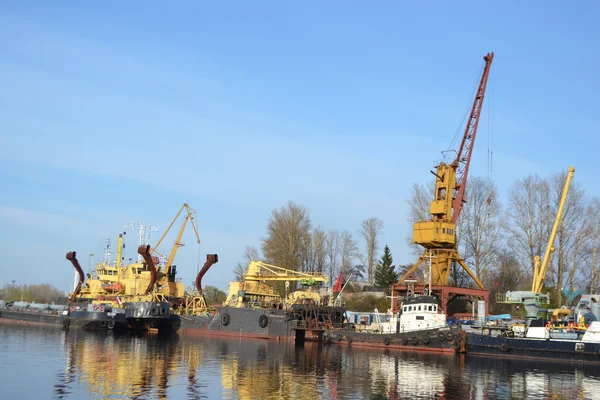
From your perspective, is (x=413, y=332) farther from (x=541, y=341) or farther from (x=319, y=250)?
(x=319, y=250)

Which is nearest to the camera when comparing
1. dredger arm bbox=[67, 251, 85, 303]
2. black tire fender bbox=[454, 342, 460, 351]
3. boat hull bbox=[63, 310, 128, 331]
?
black tire fender bbox=[454, 342, 460, 351]

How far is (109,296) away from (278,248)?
25.8 m

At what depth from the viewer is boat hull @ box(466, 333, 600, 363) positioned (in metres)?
42.6

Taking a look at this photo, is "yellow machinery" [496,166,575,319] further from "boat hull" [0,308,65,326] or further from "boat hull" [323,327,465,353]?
"boat hull" [0,308,65,326]

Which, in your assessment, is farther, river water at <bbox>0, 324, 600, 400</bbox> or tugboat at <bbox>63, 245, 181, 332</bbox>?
tugboat at <bbox>63, 245, 181, 332</bbox>

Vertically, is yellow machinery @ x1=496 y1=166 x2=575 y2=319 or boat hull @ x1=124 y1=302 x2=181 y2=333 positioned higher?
yellow machinery @ x1=496 y1=166 x2=575 y2=319

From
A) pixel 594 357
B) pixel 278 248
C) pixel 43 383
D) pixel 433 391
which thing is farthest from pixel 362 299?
pixel 43 383

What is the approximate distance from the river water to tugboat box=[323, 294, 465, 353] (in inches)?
68.0

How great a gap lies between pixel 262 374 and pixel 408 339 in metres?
21.0

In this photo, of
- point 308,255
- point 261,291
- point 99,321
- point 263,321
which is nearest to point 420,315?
point 263,321

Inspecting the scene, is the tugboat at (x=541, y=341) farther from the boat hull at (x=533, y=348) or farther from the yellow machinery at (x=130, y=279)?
the yellow machinery at (x=130, y=279)

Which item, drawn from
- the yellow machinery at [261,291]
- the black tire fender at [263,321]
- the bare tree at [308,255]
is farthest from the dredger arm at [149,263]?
the bare tree at [308,255]

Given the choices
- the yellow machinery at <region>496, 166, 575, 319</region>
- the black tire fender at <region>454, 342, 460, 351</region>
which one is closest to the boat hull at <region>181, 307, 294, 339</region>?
the black tire fender at <region>454, 342, 460, 351</region>

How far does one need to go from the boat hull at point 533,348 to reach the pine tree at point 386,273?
121 ft
